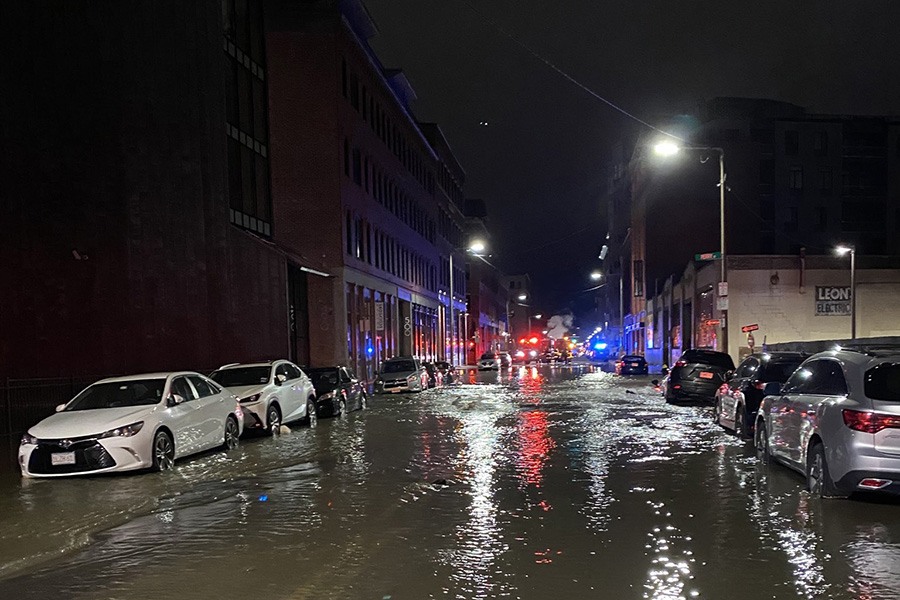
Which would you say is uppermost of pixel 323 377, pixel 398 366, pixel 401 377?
pixel 323 377

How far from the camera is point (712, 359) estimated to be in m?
24.4

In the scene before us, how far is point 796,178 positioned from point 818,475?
70436 millimetres

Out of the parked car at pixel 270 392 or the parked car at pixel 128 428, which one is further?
the parked car at pixel 270 392

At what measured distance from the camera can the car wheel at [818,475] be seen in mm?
9232

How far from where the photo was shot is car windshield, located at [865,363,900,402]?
29.0 ft

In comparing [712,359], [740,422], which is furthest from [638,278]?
[740,422]

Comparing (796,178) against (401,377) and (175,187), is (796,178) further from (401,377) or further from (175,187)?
(175,187)

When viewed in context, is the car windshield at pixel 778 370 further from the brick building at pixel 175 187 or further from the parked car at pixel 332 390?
the brick building at pixel 175 187

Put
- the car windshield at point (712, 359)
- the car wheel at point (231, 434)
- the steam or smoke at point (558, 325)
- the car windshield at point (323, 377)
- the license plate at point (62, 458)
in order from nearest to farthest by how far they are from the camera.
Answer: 1. the license plate at point (62, 458)
2. the car wheel at point (231, 434)
3. the car windshield at point (323, 377)
4. the car windshield at point (712, 359)
5. the steam or smoke at point (558, 325)

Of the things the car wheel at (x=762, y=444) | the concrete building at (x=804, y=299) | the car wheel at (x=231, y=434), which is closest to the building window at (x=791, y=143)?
the concrete building at (x=804, y=299)

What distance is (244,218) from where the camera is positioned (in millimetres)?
32781

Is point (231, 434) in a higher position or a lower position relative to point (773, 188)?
lower

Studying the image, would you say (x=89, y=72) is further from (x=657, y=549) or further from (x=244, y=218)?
(x=657, y=549)

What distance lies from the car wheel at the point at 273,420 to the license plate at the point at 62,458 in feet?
19.1
